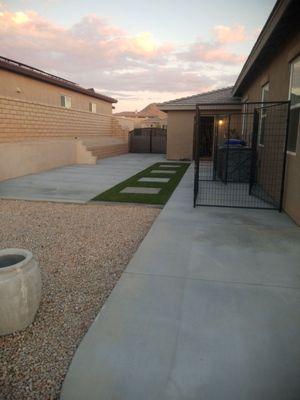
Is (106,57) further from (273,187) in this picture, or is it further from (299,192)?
(299,192)

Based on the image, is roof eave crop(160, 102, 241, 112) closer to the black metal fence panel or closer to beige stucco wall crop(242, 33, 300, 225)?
the black metal fence panel

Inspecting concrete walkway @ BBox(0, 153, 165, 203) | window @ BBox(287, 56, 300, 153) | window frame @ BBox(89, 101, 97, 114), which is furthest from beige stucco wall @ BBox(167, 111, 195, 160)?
window @ BBox(287, 56, 300, 153)

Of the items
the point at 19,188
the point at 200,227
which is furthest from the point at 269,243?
the point at 19,188

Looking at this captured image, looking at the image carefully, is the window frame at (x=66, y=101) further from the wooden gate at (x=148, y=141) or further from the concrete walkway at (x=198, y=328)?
the concrete walkway at (x=198, y=328)

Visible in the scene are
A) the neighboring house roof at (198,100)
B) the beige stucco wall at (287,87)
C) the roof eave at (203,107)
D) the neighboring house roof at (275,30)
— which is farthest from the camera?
the neighboring house roof at (198,100)

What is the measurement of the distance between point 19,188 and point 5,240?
4.52 meters

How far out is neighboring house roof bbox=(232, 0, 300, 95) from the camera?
5.35m

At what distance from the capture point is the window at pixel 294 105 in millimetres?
6094

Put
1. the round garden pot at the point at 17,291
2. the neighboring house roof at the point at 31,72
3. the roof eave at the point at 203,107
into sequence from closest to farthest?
the round garden pot at the point at 17,291 < the neighboring house roof at the point at 31,72 < the roof eave at the point at 203,107

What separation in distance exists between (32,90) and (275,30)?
12081 mm

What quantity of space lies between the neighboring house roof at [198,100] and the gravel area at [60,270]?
38.8 feet

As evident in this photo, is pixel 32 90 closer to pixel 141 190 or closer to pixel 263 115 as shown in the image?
pixel 141 190

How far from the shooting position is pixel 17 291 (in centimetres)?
254

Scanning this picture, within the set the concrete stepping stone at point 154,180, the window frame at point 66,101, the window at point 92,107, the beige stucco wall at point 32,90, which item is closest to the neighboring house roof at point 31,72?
the beige stucco wall at point 32,90
